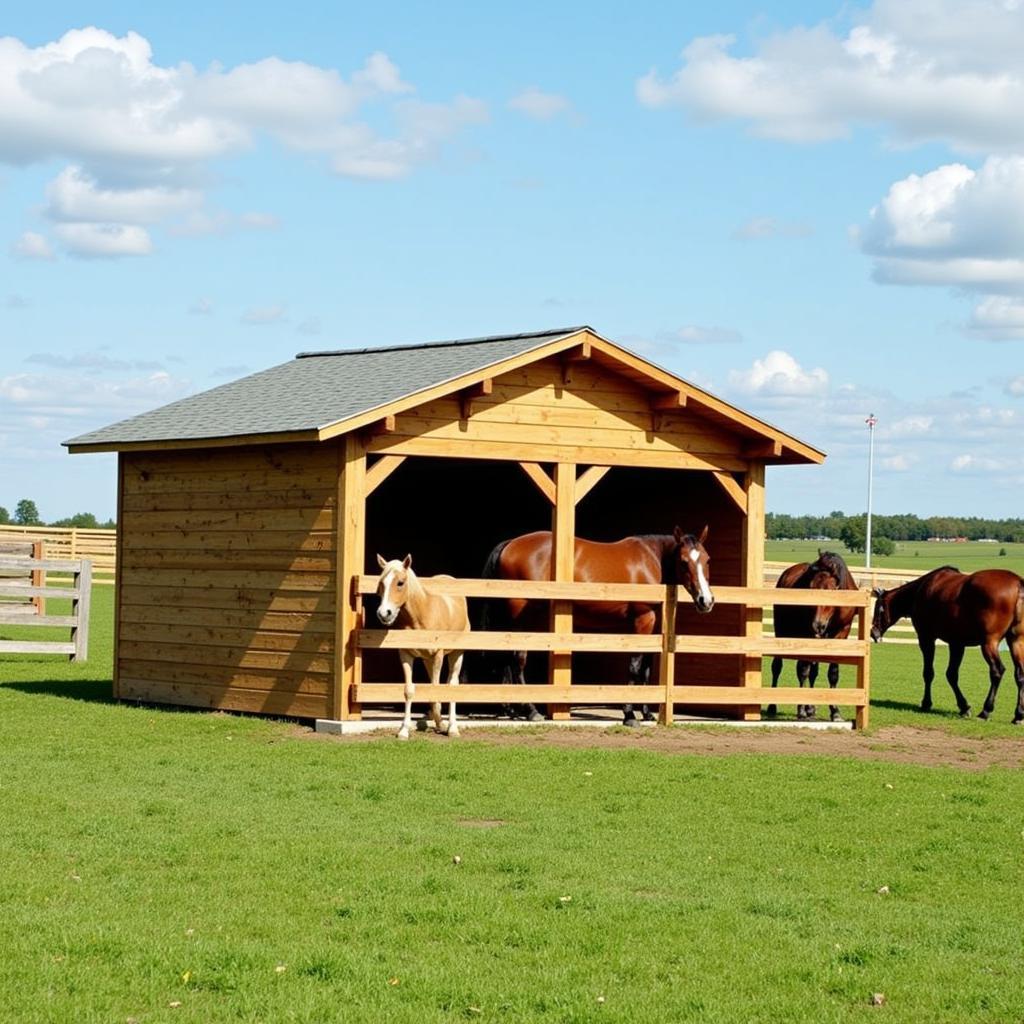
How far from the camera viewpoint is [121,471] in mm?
19812

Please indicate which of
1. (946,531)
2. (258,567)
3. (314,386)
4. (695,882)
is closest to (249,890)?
(695,882)

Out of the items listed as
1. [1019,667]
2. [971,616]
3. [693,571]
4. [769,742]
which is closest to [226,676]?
[693,571]

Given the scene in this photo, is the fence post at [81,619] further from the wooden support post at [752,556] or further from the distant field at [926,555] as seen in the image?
the distant field at [926,555]

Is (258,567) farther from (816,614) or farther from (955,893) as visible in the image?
(955,893)

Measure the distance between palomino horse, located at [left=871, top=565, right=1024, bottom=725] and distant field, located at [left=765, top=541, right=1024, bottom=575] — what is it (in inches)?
2197

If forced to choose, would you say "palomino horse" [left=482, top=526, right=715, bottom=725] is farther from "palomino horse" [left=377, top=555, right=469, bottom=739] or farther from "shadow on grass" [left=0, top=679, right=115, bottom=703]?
"shadow on grass" [left=0, top=679, right=115, bottom=703]

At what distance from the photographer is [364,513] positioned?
18594 millimetres

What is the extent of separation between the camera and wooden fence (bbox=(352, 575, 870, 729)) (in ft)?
53.4

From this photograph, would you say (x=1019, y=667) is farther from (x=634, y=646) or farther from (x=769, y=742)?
(x=634, y=646)

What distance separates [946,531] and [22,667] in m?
119

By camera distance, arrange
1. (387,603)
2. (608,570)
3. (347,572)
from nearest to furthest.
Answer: (387,603) < (347,572) < (608,570)

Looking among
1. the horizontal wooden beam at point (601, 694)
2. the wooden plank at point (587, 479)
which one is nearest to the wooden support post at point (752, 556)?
the horizontal wooden beam at point (601, 694)

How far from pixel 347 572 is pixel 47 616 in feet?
33.4

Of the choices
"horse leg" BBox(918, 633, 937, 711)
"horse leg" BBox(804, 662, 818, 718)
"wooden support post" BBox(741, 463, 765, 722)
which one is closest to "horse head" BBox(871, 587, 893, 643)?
"horse leg" BBox(918, 633, 937, 711)
